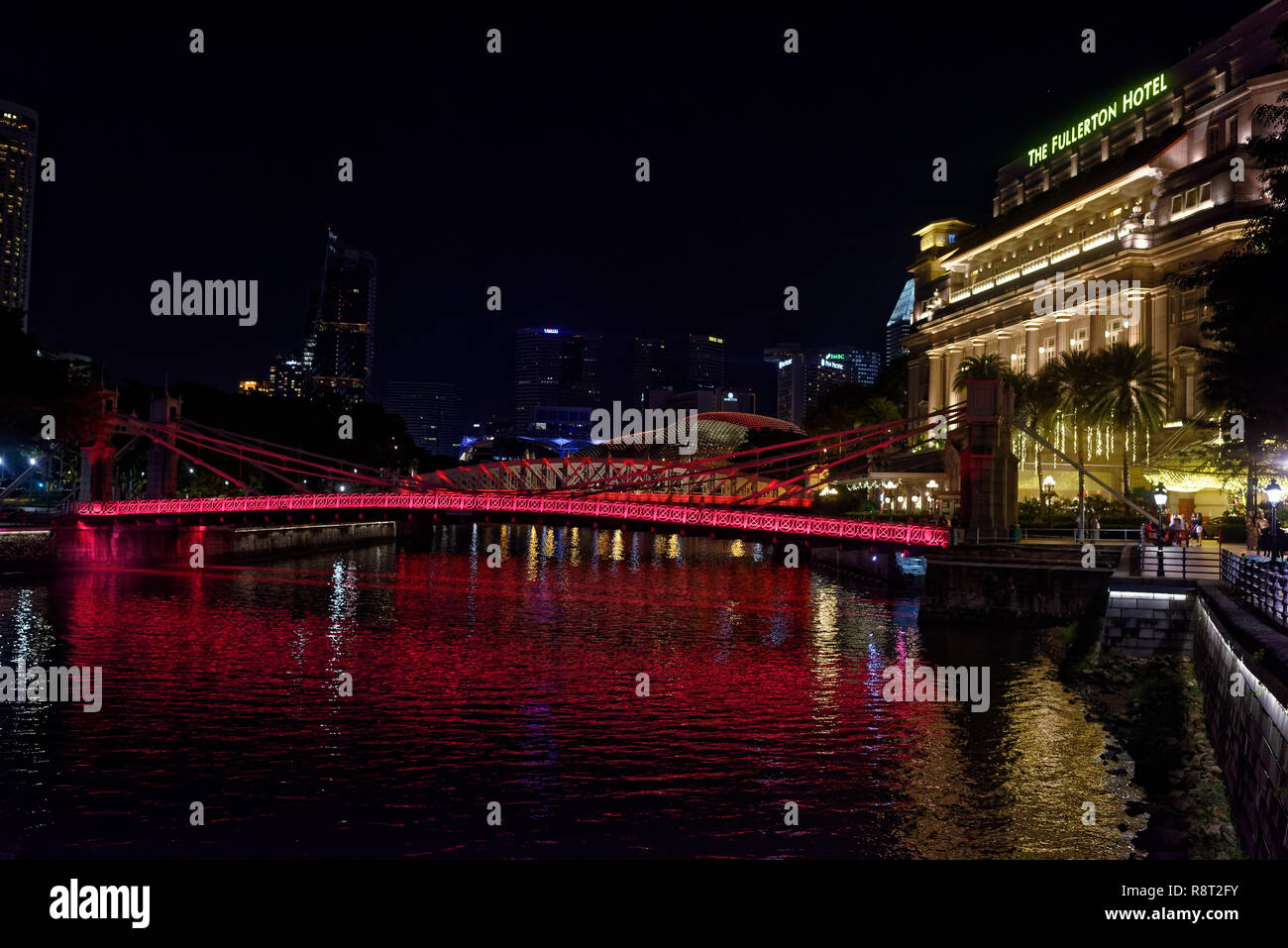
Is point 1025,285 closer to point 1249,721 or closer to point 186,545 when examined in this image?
point 186,545

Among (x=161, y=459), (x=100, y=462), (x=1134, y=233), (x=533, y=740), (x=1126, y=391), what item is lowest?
(x=533, y=740)

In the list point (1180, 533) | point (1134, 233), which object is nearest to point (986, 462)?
point (1180, 533)

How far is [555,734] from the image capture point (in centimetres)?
2741

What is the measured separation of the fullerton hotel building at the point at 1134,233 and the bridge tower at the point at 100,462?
56.6 meters

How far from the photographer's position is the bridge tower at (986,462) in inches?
1794

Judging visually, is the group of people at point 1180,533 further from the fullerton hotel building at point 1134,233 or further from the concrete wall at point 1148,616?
the fullerton hotel building at point 1134,233

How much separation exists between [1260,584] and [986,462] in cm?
2237

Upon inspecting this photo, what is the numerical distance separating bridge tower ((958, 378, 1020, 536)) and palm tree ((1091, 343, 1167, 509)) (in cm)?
2177

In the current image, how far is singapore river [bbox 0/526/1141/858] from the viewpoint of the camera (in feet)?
65.5

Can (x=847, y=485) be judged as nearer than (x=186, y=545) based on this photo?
No

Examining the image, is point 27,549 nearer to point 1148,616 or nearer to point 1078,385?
point 1148,616

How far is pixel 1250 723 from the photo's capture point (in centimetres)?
1734
